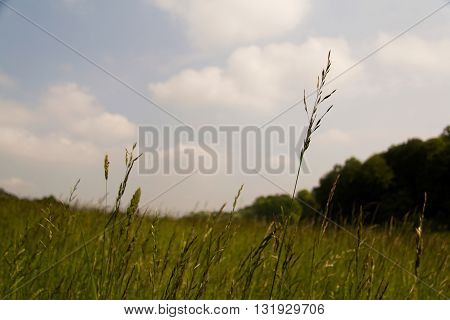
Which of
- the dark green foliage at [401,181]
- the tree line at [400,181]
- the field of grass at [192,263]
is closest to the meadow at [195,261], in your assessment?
the field of grass at [192,263]

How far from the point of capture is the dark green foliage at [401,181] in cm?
→ 2162

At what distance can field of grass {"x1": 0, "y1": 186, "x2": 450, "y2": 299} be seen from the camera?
61.6 inches

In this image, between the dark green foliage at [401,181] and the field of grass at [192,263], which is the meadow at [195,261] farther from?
the dark green foliage at [401,181]

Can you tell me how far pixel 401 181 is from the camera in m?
24.8

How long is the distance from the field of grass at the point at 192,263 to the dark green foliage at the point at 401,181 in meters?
17.4

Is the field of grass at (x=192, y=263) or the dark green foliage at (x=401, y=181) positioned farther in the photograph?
the dark green foliage at (x=401, y=181)

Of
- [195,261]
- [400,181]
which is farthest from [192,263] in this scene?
[400,181]

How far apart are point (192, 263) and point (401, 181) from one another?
80.8ft

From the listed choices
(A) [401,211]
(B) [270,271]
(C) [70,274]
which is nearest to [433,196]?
(A) [401,211]

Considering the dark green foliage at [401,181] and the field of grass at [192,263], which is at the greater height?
the dark green foliage at [401,181]

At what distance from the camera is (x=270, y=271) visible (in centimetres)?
346

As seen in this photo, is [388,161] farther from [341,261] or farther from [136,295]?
[136,295]

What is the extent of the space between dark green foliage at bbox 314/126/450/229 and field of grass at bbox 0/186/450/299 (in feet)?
56.9
